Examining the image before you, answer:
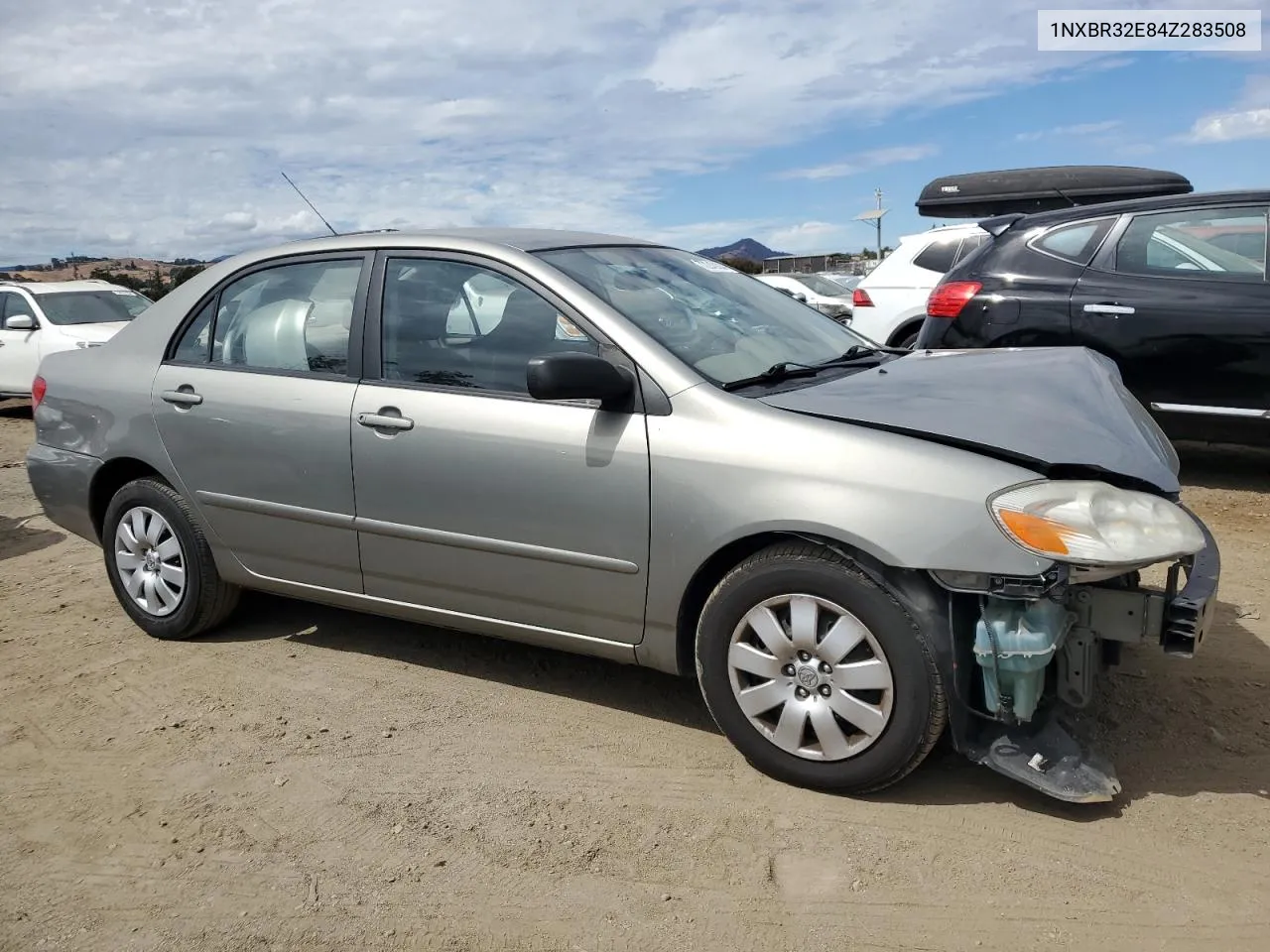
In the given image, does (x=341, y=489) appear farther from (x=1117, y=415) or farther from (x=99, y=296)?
(x=99, y=296)

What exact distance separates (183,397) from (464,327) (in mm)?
1330

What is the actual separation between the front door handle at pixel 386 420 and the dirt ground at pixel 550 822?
100 cm

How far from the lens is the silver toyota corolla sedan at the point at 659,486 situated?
2867 millimetres

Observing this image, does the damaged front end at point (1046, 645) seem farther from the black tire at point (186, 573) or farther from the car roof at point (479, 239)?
the black tire at point (186, 573)

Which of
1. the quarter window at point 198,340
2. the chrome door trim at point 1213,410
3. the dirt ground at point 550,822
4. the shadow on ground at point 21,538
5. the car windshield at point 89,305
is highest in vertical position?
the car windshield at point 89,305

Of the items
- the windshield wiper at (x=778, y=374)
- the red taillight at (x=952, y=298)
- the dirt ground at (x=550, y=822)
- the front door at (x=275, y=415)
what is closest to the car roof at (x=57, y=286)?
the front door at (x=275, y=415)

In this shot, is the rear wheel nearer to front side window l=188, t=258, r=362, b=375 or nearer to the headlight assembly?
front side window l=188, t=258, r=362, b=375

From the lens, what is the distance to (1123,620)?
2855 mm

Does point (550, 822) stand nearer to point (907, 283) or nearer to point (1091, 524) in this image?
point (1091, 524)

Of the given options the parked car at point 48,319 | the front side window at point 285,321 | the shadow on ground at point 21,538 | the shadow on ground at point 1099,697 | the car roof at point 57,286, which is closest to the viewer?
the shadow on ground at point 1099,697

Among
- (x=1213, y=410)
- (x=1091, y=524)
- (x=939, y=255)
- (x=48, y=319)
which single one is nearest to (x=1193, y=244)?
(x=1213, y=410)

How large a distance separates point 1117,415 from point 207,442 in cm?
327

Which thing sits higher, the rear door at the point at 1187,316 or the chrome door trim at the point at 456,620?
the rear door at the point at 1187,316

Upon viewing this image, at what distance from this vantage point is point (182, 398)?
4312mm
